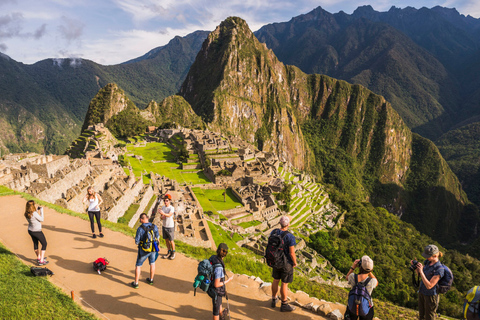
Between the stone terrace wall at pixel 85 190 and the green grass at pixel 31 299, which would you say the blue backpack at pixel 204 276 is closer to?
the green grass at pixel 31 299

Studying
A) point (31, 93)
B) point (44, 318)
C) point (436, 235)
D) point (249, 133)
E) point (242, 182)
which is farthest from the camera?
point (31, 93)

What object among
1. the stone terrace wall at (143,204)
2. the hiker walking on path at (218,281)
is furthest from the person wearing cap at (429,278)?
the stone terrace wall at (143,204)

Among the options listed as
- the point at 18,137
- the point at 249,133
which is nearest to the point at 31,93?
the point at 18,137

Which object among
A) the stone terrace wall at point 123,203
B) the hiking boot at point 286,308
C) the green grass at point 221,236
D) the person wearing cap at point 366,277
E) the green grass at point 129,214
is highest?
the person wearing cap at point 366,277

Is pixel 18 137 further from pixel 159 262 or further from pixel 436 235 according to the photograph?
pixel 436 235

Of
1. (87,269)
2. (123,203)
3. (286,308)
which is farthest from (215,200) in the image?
(286,308)
